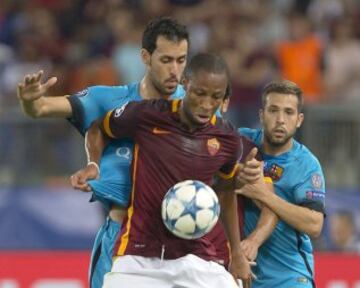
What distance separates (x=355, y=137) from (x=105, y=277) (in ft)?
21.9

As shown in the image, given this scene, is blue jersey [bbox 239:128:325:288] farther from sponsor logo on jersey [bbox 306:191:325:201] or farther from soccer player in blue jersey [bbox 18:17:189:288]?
soccer player in blue jersey [bbox 18:17:189:288]

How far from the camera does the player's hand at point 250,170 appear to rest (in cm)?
759

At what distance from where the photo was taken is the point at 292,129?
839 centimetres

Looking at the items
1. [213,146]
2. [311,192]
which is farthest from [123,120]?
[311,192]

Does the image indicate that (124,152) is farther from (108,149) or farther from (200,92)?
(200,92)

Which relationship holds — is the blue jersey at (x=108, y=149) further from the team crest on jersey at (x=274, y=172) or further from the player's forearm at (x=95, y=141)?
the team crest on jersey at (x=274, y=172)

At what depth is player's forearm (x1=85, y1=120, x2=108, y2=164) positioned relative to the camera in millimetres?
7930

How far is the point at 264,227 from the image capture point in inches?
320

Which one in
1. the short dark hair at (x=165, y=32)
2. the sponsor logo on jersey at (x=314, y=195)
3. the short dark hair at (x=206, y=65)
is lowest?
the sponsor logo on jersey at (x=314, y=195)

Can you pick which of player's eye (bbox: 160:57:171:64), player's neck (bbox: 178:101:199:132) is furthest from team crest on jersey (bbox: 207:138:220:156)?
player's eye (bbox: 160:57:171:64)

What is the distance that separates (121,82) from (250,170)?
23.8 feet

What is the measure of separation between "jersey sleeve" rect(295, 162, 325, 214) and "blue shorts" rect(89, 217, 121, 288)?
119 cm

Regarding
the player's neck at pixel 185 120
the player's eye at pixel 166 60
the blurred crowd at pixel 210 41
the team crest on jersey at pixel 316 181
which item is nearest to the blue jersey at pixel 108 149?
the player's eye at pixel 166 60

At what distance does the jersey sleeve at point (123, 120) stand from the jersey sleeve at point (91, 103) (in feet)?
0.48
